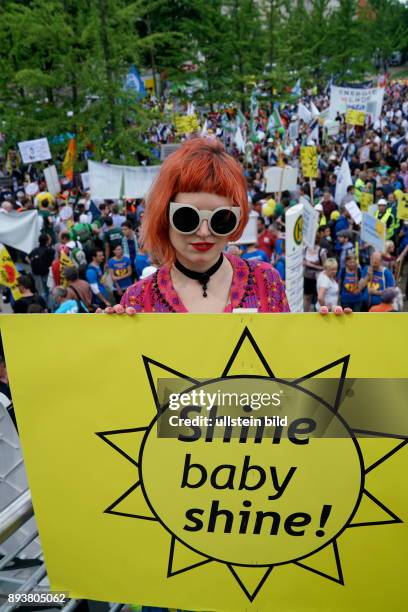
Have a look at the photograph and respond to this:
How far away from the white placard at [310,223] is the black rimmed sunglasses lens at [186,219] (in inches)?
231

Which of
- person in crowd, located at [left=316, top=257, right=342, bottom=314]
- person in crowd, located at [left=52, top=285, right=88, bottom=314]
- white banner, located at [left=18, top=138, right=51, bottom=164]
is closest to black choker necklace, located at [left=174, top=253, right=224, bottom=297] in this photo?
person in crowd, located at [left=52, top=285, right=88, bottom=314]

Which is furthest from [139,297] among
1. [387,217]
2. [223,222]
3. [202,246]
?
[387,217]

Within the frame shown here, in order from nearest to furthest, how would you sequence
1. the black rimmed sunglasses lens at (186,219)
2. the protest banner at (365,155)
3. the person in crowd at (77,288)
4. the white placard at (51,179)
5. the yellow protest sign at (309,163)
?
the black rimmed sunglasses lens at (186,219), the person in crowd at (77,288), the yellow protest sign at (309,163), the white placard at (51,179), the protest banner at (365,155)

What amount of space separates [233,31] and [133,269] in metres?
18.0

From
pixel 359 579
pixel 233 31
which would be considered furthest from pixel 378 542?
pixel 233 31

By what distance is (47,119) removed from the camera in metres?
16.1

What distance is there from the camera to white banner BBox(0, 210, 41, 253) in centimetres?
944

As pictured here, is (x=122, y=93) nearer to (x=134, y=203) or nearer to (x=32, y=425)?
(x=134, y=203)

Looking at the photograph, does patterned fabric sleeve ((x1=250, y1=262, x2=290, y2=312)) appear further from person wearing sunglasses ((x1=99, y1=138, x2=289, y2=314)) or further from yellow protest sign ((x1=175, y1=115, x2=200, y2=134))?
yellow protest sign ((x1=175, y1=115, x2=200, y2=134))

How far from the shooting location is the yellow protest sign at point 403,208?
9484 millimetres

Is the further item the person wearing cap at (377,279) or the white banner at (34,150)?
the white banner at (34,150)

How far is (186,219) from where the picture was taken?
7.23 feet

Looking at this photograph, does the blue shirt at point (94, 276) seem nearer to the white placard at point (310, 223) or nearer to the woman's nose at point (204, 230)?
the white placard at point (310, 223)

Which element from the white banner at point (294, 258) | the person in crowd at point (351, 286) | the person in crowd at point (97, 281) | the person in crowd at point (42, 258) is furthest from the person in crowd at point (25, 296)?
the person in crowd at point (351, 286)
